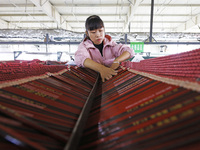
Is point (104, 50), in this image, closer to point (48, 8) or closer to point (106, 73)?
point (106, 73)

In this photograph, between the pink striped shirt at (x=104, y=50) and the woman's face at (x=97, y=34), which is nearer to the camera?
the woman's face at (x=97, y=34)

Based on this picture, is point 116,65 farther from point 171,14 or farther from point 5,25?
point 5,25

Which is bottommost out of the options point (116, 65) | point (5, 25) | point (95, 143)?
point (95, 143)

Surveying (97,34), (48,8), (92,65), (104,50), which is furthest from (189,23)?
(92,65)

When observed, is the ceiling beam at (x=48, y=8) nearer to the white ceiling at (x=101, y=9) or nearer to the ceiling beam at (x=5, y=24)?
the white ceiling at (x=101, y=9)

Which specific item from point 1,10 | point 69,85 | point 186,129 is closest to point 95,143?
point 186,129

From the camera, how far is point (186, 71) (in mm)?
655

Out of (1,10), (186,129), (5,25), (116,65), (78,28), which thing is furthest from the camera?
(78,28)

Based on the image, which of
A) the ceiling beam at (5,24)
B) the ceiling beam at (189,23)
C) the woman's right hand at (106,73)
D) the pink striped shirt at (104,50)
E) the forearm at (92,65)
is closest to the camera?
the woman's right hand at (106,73)

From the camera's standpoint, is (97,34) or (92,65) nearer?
(92,65)

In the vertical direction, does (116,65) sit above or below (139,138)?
above

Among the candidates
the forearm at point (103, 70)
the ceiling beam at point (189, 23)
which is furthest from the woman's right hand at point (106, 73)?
the ceiling beam at point (189, 23)

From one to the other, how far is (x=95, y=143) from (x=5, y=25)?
12957mm

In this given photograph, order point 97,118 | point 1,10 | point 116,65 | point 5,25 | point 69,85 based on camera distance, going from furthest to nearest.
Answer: point 5,25 → point 1,10 → point 116,65 → point 69,85 → point 97,118
